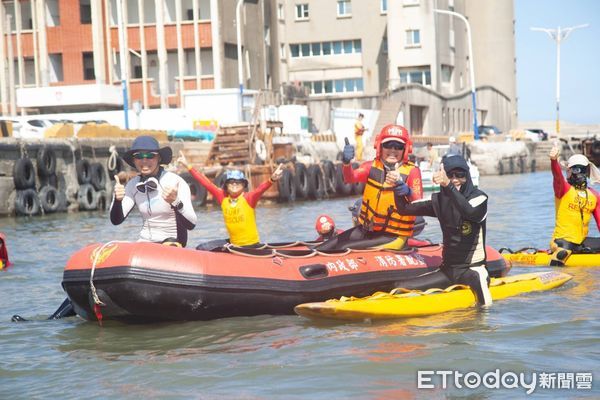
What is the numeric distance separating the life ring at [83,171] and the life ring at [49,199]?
145cm

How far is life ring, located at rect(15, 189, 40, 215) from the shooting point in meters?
27.1

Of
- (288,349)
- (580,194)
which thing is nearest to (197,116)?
(580,194)

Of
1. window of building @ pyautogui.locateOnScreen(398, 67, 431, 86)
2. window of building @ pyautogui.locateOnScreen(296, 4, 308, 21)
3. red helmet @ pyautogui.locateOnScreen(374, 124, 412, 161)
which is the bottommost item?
red helmet @ pyautogui.locateOnScreen(374, 124, 412, 161)

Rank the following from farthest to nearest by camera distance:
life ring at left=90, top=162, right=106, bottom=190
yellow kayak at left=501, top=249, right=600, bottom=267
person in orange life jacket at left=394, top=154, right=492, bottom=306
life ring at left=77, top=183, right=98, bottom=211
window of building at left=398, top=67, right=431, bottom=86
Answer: window of building at left=398, top=67, right=431, bottom=86 < life ring at left=90, top=162, right=106, bottom=190 < life ring at left=77, top=183, right=98, bottom=211 < yellow kayak at left=501, top=249, right=600, bottom=267 < person in orange life jacket at left=394, top=154, right=492, bottom=306

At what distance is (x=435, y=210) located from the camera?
1042 centimetres

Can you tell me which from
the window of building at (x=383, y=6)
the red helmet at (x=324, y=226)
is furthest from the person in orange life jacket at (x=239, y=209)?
the window of building at (x=383, y=6)

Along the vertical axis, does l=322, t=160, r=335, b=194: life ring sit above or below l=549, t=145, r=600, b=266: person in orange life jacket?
below

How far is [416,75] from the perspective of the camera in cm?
6706

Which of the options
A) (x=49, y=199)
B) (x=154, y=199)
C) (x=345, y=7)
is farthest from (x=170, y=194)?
(x=345, y=7)

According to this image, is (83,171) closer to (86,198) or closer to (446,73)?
(86,198)

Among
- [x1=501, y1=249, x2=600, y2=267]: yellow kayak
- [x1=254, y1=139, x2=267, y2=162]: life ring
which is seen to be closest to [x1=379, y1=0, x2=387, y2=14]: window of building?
[x1=254, y1=139, x2=267, y2=162]: life ring

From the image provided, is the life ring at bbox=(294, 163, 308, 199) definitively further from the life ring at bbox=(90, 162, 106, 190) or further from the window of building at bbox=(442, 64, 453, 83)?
the window of building at bbox=(442, 64, 453, 83)

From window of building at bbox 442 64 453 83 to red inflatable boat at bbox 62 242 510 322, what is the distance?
195 feet

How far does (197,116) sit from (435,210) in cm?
3878
